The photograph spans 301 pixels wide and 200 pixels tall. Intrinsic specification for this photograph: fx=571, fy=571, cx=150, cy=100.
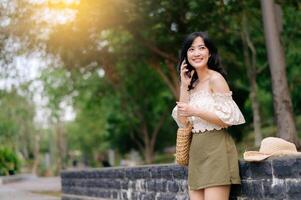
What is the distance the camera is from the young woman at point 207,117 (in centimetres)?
481

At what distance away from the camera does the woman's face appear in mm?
5023

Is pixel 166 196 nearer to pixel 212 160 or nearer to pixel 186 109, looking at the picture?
pixel 212 160

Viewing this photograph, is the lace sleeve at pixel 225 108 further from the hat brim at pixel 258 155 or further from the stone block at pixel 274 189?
the stone block at pixel 274 189

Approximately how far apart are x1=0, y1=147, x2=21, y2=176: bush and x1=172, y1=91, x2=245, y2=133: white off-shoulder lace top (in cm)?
3112

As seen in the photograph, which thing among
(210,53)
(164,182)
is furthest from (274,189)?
(164,182)

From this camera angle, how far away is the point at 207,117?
4820mm

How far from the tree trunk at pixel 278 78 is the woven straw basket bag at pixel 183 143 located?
9.13m

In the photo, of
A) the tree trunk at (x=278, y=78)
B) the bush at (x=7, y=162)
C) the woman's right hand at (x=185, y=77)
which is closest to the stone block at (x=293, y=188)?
the woman's right hand at (x=185, y=77)

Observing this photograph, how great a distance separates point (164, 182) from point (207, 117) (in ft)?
13.0

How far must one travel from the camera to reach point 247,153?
17.5 feet

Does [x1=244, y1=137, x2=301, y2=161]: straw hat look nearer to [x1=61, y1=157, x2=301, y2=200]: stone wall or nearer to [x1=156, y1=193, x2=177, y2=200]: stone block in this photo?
[x1=61, y1=157, x2=301, y2=200]: stone wall

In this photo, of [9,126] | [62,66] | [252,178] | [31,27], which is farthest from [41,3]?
[9,126]

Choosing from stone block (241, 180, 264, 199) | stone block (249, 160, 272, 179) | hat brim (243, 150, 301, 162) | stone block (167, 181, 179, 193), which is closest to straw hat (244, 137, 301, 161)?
hat brim (243, 150, 301, 162)

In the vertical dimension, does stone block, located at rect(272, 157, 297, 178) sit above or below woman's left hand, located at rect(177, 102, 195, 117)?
below
